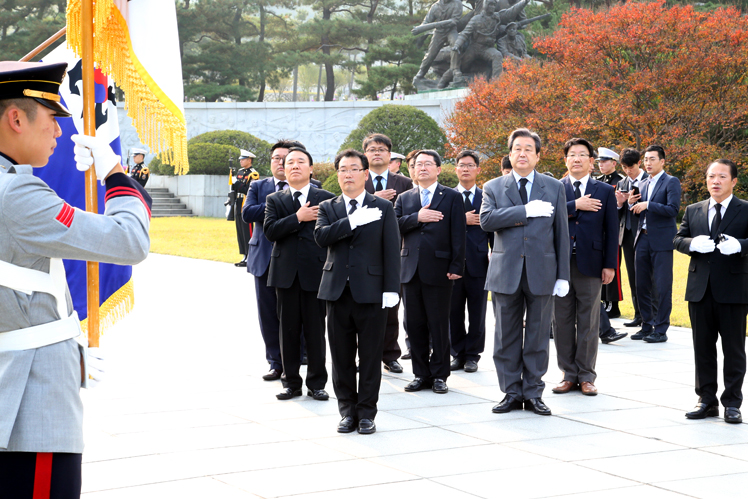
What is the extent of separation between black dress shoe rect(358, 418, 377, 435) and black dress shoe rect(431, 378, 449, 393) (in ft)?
3.99

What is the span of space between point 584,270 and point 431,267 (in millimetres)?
1191

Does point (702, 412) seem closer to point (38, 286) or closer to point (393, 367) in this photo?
point (393, 367)

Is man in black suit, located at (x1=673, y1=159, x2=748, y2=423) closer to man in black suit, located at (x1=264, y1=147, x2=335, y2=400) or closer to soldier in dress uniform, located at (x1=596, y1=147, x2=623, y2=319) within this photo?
man in black suit, located at (x1=264, y1=147, x2=335, y2=400)

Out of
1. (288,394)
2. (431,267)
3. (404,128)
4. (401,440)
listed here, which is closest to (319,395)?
(288,394)

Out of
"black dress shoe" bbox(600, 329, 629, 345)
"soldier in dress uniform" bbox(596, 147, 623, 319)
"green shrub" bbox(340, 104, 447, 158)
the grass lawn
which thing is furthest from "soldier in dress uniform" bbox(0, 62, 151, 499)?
"green shrub" bbox(340, 104, 447, 158)

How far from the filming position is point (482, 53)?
28172mm

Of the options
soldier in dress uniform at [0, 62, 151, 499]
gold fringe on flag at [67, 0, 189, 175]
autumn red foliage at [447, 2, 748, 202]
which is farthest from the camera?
autumn red foliage at [447, 2, 748, 202]

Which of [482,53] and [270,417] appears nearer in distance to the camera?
[270,417]

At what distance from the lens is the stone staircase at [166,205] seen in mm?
27506

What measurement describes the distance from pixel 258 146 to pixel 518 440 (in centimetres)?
2440

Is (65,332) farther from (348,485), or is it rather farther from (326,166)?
(326,166)

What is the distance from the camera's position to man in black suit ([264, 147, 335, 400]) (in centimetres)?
564

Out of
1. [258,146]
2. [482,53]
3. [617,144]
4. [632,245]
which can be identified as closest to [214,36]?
[258,146]

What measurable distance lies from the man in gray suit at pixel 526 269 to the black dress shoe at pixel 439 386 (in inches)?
23.5
